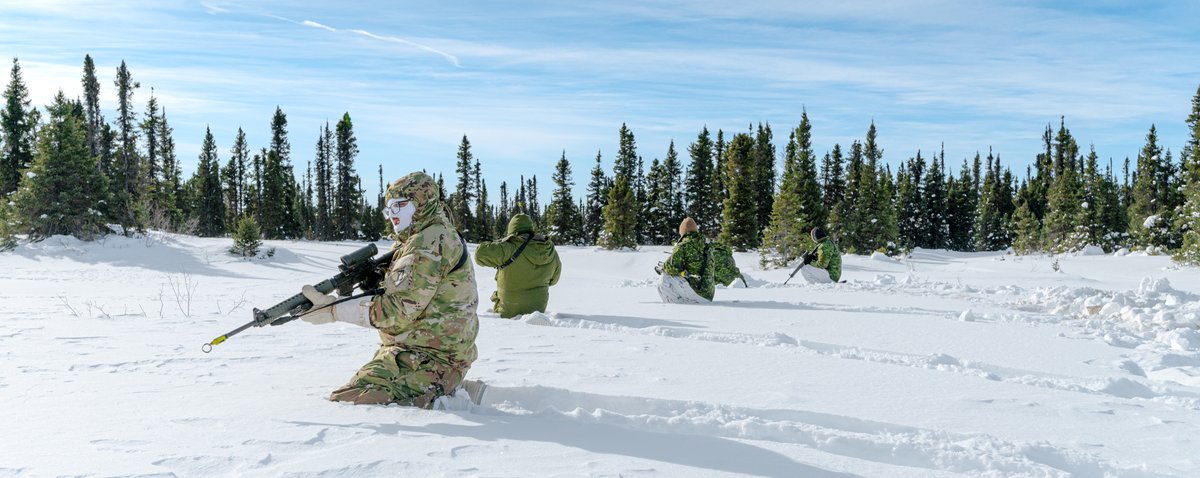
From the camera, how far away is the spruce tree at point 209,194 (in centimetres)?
6253

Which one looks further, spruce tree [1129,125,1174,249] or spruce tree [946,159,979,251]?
spruce tree [946,159,979,251]

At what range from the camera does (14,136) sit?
40875mm

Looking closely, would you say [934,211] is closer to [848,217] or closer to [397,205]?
[848,217]

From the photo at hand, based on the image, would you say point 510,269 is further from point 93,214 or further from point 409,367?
point 93,214

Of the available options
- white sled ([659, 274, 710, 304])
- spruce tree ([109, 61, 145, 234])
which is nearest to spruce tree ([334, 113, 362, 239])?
spruce tree ([109, 61, 145, 234])

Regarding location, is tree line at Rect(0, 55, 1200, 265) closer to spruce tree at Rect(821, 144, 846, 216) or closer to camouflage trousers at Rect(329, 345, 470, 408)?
spruce tree at Rect(821, 144, 846, 216)

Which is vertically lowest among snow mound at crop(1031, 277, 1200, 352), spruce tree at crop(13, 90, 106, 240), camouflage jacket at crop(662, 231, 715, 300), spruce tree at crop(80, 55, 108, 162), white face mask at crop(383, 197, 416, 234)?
snow mound at crop(1031, 277, 1200, 352)

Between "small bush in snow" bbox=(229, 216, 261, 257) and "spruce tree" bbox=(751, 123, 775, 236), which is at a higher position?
"spruce tree" bbox=(751, 123, 775, 236)

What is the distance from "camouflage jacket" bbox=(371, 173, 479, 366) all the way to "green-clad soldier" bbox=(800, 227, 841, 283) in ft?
40.6

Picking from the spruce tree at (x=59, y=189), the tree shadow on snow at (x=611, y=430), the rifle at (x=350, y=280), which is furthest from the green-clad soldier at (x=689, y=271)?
the spruce tree at (x=59, y=189)

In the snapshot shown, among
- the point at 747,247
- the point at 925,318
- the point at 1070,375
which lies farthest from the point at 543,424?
the point at 747,247

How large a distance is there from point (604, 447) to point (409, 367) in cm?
144

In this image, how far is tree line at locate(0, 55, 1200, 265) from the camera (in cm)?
2647

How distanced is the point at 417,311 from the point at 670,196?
2298 inches
